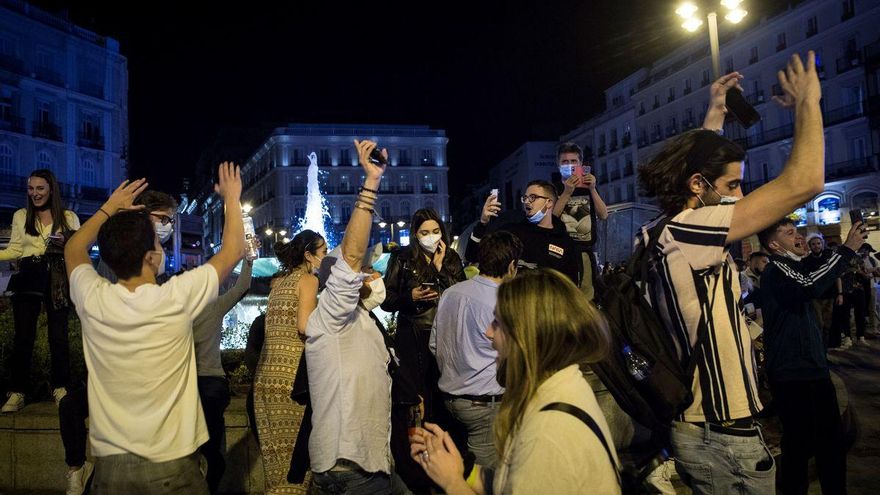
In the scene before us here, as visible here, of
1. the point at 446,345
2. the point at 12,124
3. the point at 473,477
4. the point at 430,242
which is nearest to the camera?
the point at 473,477

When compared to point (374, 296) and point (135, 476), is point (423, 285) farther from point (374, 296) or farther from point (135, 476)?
point (135, 476)

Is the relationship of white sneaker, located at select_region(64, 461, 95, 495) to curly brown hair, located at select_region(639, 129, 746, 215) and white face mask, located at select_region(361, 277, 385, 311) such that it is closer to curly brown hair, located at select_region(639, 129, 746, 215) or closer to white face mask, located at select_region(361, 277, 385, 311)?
white face mask, located at select_region(361, 277, 385, 311)

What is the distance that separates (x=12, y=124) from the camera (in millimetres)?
40719

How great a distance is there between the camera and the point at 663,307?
2521 mm

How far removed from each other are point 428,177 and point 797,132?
257 ft

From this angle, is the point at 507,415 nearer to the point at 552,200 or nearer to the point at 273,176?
the point at 552,200

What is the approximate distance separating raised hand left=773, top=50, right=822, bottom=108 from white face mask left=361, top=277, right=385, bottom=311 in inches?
85.7

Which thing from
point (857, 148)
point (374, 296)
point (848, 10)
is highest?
point (848, 10)

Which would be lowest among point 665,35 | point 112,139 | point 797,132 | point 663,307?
point 663,307

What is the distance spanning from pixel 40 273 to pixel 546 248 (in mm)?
4300

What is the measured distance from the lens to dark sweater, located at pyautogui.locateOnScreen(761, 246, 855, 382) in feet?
12.4

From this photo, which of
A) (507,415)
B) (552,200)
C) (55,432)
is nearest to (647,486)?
(552,200)

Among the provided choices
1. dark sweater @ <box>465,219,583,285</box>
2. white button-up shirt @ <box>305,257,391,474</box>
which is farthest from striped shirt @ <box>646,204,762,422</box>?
dark sweater @ <box>465,219,583,285</box>

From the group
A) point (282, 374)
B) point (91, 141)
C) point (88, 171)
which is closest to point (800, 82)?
point (282, 374)
